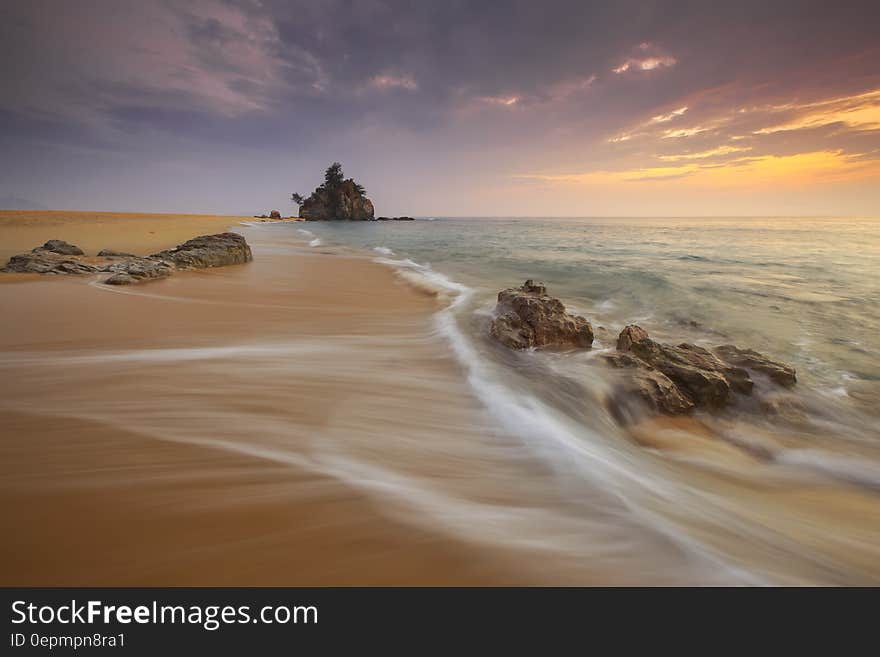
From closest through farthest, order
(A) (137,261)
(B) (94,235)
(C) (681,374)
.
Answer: (C) (681,374), (A) (137,261), (B) (94,235)

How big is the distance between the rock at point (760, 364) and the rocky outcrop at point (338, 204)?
329 ft

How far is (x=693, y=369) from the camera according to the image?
4098 mm

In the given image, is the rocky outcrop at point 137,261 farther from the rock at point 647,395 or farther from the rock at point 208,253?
the rock at point 647,395

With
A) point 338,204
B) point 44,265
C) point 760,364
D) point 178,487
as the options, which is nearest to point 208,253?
point 44,265

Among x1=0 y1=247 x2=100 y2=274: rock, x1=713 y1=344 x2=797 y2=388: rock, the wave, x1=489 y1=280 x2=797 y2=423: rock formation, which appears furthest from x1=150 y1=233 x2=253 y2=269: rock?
x1=713 y1=344 x2=797 y2=388: rock

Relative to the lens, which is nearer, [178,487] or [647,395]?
[178,487]

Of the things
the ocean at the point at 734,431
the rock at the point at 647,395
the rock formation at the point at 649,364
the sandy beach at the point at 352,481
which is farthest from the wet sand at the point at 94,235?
the rock at the point at 647,395

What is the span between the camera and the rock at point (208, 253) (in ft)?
30.6

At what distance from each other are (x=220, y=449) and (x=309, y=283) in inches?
280

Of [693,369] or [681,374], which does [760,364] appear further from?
[681,374]

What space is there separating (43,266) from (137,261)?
165 centimetres

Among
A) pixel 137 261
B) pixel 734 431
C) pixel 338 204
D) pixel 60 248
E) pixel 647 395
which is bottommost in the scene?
pixel 734 431
